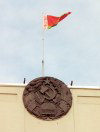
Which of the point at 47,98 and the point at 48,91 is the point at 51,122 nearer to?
the point at 47,98

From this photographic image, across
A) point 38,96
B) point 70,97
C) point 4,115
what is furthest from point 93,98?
point 4,115

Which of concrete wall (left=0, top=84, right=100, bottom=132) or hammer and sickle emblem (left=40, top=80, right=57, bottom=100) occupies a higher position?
hammer and sickle emblem (left=40, top=80, right=57, bottom=100)

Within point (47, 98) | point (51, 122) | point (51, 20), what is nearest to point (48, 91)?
point (47, 98)

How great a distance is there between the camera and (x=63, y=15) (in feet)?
59.2

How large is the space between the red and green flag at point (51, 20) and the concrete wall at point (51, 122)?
9.36 ft

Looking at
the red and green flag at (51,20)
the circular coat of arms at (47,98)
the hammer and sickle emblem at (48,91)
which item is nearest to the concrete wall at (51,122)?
the circular coat of arms at (47,98)

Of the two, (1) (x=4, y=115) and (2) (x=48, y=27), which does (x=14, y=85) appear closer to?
(1) (x=4, y=115)

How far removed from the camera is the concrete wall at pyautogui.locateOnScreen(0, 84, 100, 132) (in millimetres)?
15592

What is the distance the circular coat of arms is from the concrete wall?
0.57 feet

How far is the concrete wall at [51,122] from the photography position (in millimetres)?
15592

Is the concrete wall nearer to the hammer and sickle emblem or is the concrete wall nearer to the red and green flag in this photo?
the hammer and sickle emblem

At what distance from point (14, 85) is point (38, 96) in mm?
886

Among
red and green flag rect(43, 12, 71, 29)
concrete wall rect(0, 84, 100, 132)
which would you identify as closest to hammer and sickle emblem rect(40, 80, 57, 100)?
concrete wall rect(0, 84, 100, 132)

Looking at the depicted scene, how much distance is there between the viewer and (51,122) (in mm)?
15758
